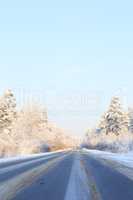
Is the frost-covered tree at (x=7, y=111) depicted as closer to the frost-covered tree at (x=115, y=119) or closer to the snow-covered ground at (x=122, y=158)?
the frost-covered tree at (x=115, y=119)

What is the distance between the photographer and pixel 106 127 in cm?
8419

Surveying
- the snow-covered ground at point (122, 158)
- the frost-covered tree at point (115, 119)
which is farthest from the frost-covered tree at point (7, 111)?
the snow-covered ground at point (122, 158)

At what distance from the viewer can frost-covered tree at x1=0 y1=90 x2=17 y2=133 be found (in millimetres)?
71025

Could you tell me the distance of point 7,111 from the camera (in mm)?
71938

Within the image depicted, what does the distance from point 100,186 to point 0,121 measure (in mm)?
60661

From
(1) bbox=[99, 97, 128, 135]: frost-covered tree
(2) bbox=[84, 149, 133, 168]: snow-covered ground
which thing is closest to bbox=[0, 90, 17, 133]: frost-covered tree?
(1) bbox=[99, 97, 128, 135]: frost-covered tree

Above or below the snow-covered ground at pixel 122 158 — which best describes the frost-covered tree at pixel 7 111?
above

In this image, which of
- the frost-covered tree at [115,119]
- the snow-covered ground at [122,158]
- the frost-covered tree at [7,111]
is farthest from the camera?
Result: the frost-covered tree at [115,119]

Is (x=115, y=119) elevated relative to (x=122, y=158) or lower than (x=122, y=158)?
elevated

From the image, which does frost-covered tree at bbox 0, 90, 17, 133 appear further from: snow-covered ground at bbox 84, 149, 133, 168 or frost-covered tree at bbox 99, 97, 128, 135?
snow-covered ground at bbox 84, 149, 133, 168

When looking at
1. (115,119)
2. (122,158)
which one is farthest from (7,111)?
(122,158)

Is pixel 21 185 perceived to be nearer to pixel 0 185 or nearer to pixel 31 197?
pixel 0 185

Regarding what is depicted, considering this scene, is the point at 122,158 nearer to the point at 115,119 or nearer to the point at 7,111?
the point at 7,111

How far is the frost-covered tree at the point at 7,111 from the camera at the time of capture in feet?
233
